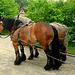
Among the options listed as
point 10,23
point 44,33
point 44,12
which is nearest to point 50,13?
point 44,12

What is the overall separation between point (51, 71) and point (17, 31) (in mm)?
2484

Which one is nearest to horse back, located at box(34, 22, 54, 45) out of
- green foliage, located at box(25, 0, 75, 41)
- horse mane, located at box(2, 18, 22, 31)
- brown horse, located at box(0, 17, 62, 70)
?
brown horse, located at box(0, 17, 62, 70)

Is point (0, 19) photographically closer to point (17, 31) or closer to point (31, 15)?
point (17, 31)

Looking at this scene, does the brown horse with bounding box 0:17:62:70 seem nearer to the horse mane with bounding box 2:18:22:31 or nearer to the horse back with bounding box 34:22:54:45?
the horse back with bounding box 34:22:54:45

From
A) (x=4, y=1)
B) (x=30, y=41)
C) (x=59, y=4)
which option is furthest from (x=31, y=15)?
(x=4, y=1)

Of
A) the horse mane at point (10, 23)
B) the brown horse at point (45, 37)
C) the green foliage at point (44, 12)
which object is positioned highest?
the green foliage at point (44, 12)

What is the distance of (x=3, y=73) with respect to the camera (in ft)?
14.0

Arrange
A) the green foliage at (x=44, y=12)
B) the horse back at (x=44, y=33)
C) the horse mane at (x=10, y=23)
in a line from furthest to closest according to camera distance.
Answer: the green foliage at (x=44, y=12)
the horse mane at (x=10, y=23)
the horse back at (x=44, y=33)

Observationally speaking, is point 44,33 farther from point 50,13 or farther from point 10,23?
point 50,13

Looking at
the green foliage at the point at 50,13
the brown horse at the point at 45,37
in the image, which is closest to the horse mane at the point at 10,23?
the brown horse at the point at 45,37

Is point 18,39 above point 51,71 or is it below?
above

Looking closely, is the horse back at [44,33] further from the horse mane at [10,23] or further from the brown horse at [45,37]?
the horse mane at [10,23]

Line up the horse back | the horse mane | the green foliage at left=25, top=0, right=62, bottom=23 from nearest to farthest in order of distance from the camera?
the horse back
the horse mane
the green foliage at left=25, top=0, right=62, bottom=23

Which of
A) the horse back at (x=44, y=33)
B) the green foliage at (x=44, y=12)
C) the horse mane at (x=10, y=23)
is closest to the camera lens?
the horse back at (x=44, y=33)
